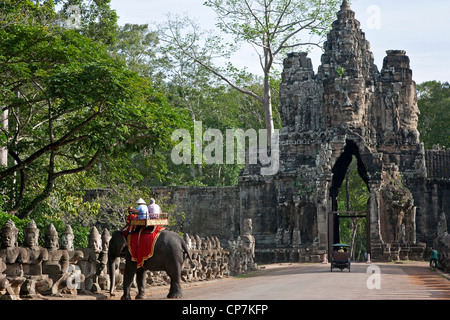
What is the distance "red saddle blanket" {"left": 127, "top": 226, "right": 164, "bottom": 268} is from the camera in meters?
13.4

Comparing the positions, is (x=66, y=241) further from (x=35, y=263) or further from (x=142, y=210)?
(x=142, y=210)

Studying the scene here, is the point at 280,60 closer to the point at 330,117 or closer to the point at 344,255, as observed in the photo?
the point at 330,117

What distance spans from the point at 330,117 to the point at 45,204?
17817 millimetres

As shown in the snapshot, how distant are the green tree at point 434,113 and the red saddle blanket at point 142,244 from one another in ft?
127

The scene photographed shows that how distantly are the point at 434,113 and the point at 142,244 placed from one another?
41.7m

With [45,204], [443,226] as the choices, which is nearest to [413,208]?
[443,226]

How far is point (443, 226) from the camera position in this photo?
111ft

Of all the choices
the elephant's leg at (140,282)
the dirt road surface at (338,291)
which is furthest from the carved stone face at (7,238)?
the dirt road surface at (338,291)

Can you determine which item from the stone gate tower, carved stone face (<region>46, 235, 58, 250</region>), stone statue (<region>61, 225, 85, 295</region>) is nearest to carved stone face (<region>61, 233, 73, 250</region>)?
stone statue (<region>61, 225, 85, 295</region>)

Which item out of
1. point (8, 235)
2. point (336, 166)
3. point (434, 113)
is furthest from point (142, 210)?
point (434, 113)

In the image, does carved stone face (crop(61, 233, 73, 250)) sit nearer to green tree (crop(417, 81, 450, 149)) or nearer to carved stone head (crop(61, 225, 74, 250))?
carved stone head (crop(61, 225, 74, 250))

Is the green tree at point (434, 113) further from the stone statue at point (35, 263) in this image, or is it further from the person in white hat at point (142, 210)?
the stone statue at point (35, 263)

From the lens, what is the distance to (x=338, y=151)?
34219 mm

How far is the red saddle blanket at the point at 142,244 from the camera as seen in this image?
44.0 feet
